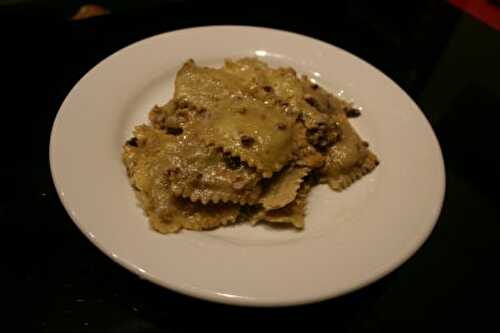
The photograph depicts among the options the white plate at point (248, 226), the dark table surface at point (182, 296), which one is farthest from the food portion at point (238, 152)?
the dark table surface at point (182, 296)

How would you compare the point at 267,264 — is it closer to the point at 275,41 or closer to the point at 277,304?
the point at 277,304

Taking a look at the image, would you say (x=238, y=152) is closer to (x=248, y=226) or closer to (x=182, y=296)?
(x=248, y=226)

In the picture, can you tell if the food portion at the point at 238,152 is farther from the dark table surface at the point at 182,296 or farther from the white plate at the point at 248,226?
the dark table surface at the point at 182,296

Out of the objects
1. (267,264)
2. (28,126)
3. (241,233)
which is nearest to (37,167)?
(28,126)

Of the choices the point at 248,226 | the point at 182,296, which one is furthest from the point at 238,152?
the point at 182,296

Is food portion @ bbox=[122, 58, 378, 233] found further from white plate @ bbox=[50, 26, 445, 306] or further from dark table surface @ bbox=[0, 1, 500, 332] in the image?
dark table surface @ bbox=[0, 1, 500, 332]

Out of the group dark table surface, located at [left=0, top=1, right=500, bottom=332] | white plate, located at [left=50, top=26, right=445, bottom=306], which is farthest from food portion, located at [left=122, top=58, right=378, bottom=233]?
dark table surface, located at [left=0, top=1, right=500, bottom=332]
